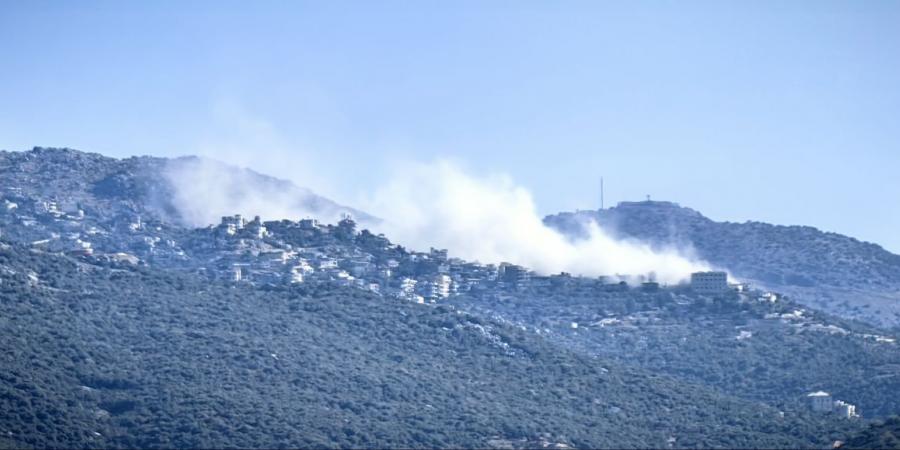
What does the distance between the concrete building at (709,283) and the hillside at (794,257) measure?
58.3 feet

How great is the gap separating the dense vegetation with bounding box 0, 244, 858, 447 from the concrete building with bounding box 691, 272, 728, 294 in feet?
91.4

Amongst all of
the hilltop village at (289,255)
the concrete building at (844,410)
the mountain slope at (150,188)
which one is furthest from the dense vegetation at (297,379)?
the mountain slope at (150,188)

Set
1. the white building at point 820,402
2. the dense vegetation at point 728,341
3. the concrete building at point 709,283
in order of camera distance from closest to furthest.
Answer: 1. the white building at point 820,402
2. the dense vegetation at point 728,341
3. the concrete building at point 709,283

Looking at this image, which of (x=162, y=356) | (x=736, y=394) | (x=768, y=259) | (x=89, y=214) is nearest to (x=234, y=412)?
(x=162, y=356)

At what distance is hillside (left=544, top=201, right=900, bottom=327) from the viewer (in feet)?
558

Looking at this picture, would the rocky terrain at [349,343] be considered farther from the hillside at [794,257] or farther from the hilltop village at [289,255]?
the hillside at [794,257]

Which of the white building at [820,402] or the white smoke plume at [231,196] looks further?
the white smoke plume at [231,196]

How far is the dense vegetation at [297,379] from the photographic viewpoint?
96.5 metres

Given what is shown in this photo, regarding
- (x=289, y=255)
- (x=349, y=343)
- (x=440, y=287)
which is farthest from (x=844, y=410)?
(x=289, y=255)

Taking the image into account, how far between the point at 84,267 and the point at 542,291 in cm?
3915

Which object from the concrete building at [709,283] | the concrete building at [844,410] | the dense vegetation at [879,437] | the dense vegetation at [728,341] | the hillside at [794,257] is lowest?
the dense vegetation at [879,437]

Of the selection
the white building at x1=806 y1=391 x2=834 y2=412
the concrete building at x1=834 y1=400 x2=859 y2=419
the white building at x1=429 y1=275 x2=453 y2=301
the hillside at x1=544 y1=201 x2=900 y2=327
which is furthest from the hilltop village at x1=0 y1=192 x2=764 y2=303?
the concrete building at x1=834 y1=400 x2=859 y2=419

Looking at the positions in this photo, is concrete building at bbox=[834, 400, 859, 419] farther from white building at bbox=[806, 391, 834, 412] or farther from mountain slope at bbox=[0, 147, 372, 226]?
mountain slope at bbox=[0, 147, 372, 226]

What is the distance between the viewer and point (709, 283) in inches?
5940
